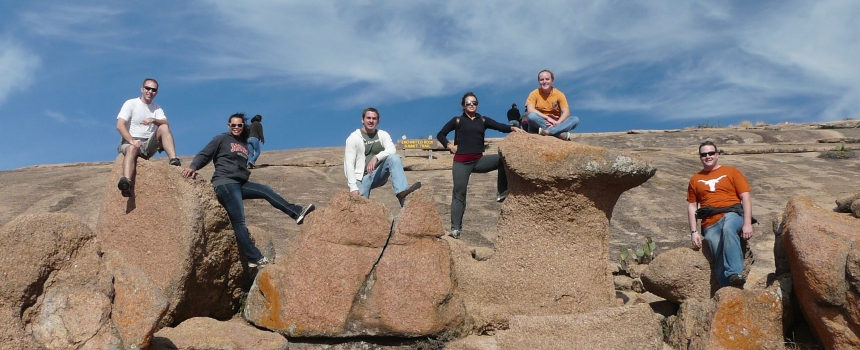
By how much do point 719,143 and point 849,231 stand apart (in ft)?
58.6

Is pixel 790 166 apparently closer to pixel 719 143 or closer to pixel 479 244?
pixel 719 143

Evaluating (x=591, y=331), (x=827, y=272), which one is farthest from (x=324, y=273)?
(x=827, y=272)

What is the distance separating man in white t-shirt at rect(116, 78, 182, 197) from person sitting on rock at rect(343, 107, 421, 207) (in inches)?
69.1

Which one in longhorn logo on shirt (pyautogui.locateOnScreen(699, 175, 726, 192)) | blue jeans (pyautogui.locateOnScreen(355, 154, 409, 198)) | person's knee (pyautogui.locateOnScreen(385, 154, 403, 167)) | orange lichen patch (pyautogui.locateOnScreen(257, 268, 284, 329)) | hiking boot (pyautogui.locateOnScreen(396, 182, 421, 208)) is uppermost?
person's knee (pyautogui.locateOnScreen(385, 154, 403, 167))

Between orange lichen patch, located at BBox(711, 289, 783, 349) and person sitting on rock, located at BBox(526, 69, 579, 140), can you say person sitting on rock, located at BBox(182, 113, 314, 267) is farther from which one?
orange lichen patch, located at BBox(711, 289, 783, 349)

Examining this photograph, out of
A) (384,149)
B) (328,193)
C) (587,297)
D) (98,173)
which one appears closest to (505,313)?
(587,297)

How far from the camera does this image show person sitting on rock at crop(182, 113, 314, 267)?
6.93 m

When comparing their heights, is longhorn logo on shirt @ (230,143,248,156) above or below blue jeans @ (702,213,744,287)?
above

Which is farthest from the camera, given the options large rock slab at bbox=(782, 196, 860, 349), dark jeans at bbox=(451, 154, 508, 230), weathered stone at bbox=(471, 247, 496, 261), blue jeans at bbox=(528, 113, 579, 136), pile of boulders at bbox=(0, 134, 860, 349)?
weathered stone at bbox=(471, 247, 496, 261)

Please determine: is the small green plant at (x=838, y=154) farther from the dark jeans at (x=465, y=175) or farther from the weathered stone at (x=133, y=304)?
the weathered stone at (x=133, y=304)

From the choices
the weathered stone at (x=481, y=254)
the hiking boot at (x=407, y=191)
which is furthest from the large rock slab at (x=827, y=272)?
the hiking boot at (x=407, y=191)

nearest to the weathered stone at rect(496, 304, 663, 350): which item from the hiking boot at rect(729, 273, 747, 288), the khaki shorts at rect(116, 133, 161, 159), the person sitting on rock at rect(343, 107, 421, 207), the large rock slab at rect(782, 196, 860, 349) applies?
the hiking boot at rect(729, 273, 747, 288)

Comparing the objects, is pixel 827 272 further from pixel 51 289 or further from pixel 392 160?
pixel 51 289

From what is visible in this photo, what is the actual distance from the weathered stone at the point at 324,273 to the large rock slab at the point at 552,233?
42.4 inches
